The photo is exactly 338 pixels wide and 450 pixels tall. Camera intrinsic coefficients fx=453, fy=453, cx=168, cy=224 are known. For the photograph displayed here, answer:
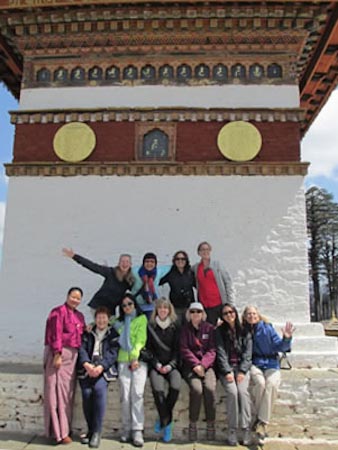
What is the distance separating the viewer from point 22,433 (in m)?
4.46

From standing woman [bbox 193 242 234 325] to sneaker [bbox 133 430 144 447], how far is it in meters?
1.32

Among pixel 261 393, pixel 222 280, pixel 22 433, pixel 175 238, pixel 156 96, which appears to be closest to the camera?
pixel 261 393

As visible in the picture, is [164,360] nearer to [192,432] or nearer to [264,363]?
[192,432]

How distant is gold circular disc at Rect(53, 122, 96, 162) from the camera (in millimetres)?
6559

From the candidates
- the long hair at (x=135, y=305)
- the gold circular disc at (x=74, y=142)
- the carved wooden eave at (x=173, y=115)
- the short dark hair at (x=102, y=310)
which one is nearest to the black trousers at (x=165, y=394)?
the long hair at (x=135, y=305)

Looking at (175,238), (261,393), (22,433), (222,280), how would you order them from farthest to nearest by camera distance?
(175,238), (222,280), (22,433), (261,393)

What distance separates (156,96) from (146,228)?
6.48ft

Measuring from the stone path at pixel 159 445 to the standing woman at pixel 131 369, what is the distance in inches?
5.6

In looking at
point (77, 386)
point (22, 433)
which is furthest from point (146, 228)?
point (22, 433)

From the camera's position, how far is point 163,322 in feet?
14.3

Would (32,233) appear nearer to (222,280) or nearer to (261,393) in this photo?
(222,280)

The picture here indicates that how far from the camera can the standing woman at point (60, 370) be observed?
4113 mm

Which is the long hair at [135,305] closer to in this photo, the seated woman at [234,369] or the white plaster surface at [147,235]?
the seated woman at [234,369]

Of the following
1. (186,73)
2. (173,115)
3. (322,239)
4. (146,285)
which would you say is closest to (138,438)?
(146,285)
